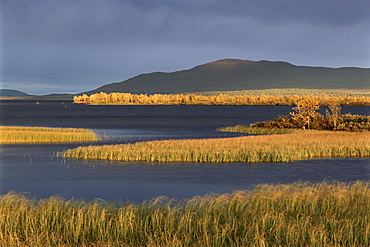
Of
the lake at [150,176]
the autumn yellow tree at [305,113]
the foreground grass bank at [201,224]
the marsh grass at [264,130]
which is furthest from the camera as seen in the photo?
the autumn yellow tree at [305,113]

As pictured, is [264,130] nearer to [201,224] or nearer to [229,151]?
[229,151]

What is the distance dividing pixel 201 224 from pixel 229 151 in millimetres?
17238

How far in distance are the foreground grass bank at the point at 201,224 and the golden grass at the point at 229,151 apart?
1412cm

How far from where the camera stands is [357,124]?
4922 centimetres

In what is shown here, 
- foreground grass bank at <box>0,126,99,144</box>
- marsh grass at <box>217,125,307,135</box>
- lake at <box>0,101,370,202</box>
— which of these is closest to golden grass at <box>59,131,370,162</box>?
lake at <box>0,101,370,202</box>

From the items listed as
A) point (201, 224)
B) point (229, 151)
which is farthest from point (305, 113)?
point (201, 224)

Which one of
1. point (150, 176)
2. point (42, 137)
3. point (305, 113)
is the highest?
point (305, 113)

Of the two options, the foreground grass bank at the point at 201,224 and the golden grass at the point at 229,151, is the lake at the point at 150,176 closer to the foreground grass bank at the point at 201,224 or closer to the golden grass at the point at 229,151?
the golden grass at the point at 229,151

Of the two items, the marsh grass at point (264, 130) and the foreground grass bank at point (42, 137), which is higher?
the foreground grass bank at point (42, 137)

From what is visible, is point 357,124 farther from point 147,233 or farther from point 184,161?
point 147,233

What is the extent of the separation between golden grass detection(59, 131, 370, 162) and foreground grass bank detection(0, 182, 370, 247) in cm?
1412

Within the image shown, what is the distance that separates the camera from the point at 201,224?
13.2m

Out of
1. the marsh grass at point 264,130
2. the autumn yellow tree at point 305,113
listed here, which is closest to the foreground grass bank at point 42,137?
the marsh grass at point 264,130

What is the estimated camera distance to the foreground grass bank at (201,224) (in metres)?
12.1
